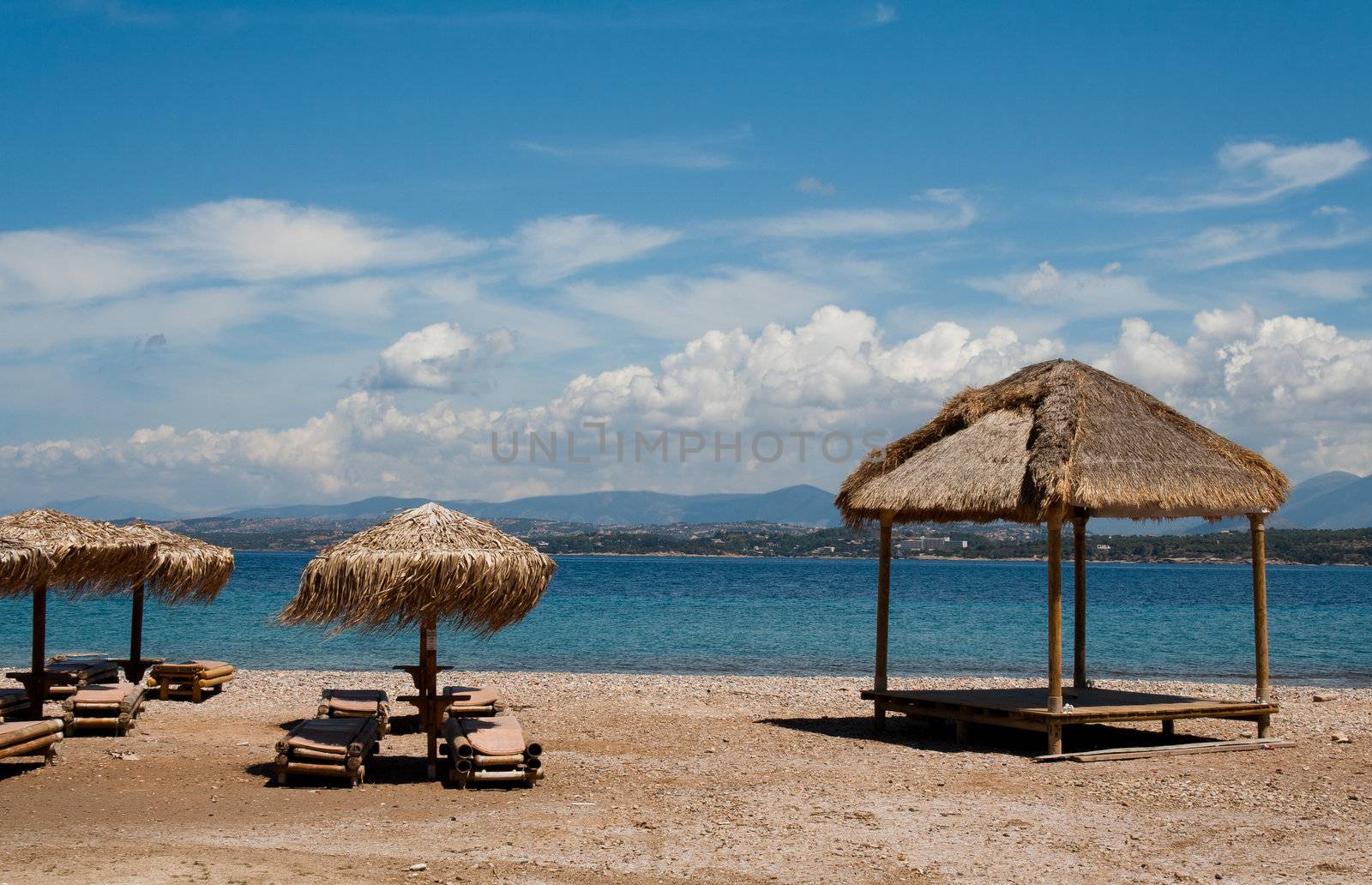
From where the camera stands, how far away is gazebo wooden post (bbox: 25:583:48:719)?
1267 cm

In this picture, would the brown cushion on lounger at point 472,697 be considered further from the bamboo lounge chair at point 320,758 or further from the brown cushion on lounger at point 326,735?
the bamboo lounge chair at point 320,758

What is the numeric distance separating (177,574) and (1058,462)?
10437 millimetres

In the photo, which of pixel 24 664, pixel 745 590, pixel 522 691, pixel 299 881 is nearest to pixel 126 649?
pixel 24 664

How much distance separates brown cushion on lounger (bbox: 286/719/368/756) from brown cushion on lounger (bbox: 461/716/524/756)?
3.20 ft

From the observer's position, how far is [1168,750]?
39.4 feet

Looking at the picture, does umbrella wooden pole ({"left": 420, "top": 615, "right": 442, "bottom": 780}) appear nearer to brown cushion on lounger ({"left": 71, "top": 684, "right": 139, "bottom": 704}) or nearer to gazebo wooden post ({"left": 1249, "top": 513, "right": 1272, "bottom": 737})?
brown cushion on lounger ({"left": 71, "top": 684, "right": 139, "bottom": 704})

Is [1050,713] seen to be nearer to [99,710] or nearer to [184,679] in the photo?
[99,710]

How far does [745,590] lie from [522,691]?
5233 cm

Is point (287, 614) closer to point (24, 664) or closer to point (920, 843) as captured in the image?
point (920, 843)

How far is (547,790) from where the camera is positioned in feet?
32.2

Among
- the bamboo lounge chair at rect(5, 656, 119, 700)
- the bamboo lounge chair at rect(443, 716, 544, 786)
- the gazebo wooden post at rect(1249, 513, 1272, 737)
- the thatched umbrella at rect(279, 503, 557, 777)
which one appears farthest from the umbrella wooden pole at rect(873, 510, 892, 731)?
the bamboo lounge chair at rect(5, 656, 119, 700)

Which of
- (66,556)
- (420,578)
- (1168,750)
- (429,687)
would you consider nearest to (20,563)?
(66,556)

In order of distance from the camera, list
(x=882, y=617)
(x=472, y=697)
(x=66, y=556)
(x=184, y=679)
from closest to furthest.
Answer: (x=66, y=556) < (x=472, y=697) < (x=882, y=617) < (x=184, y=679)

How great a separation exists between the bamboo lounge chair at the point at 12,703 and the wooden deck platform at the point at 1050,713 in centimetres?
889
